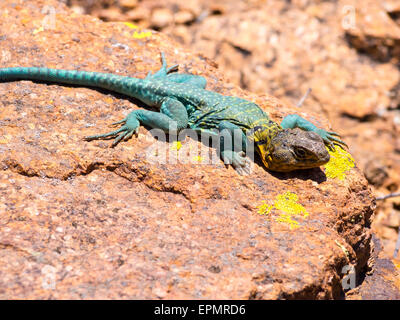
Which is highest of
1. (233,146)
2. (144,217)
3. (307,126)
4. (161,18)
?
(307,126)

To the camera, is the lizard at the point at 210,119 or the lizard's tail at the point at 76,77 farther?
the lizard's tail at the point at 76,77

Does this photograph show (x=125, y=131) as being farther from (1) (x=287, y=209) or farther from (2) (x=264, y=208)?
(1) (x=287, y=209)

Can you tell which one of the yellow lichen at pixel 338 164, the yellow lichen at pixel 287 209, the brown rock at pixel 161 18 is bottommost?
the brown rock at pixel 161 18

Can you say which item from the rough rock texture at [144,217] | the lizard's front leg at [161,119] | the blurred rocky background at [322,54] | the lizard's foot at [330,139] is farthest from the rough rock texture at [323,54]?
the lizard's front leg at [161,119]

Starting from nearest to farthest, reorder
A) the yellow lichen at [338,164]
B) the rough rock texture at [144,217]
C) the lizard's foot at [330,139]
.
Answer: the rough rock texture at [144,217], the yellow lichen at [338,164], the lizard's foot at [330,139]

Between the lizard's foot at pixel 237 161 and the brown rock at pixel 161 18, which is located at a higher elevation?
the lizard's foot at pixel 237 161

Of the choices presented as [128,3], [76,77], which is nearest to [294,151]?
[76,77]

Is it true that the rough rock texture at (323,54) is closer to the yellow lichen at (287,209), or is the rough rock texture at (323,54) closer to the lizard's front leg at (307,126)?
the lizard's front leg at (307,126)
